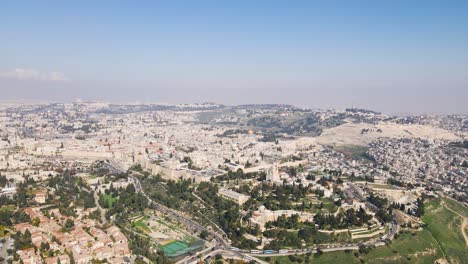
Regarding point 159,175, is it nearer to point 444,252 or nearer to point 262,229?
point 262,229

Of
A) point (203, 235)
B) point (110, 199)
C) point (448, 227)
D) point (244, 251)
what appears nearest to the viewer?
point (244, 251)

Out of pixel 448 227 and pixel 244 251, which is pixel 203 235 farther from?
pixel 448 227

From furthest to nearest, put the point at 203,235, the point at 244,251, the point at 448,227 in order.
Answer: the point at 448,227, the point at 203,235, the point at 244,251

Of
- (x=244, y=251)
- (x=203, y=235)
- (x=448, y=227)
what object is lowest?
(x=448, y=227)

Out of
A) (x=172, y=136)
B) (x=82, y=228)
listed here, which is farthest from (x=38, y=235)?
(x=172, y=136)

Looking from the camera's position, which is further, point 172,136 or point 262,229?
point 172,136

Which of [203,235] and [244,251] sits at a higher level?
[203,235]

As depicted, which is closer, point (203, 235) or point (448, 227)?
point (203, 235)

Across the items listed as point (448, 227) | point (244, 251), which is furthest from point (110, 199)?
point (448, 227)

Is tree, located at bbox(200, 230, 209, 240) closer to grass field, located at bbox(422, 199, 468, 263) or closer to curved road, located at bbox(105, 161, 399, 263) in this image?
curved road, located at bbox(105, 161, 399, 263)
